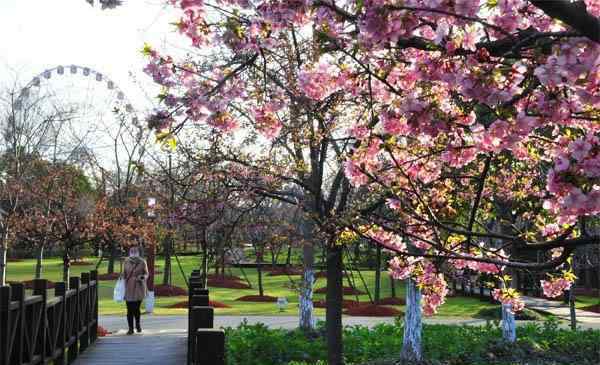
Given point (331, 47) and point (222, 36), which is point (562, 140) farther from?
point (222, 36)

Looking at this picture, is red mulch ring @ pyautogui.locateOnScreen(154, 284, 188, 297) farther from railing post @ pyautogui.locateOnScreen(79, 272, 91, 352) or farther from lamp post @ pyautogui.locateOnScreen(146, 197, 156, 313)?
railing post @ pyautogui.locateOnScreen(79, 272, 91, 352)

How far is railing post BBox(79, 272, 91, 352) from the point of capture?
11.4m

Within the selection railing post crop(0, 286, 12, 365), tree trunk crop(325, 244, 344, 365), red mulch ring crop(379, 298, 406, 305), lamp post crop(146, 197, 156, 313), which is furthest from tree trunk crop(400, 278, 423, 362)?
red mulch ring crop(379, 298, 406, 305)

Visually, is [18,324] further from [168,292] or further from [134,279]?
[168,292]

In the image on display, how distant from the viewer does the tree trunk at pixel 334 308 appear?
945 centimetres

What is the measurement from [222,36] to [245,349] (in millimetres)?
8251

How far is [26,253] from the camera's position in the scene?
193 ft

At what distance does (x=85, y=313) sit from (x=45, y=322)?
3586 mm

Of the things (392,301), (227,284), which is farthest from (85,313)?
(227,284)

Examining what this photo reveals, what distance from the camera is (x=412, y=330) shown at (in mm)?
12406

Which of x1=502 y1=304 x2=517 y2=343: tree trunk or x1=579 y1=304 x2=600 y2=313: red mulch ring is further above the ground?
x1=502 y1=304 x2=517 y2=343: tree trunk

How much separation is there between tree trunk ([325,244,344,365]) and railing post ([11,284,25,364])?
3.98 metres

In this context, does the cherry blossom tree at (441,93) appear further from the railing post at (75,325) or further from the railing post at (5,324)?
the railing post at (75,325)

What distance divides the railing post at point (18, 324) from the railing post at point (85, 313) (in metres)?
4.30
